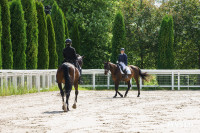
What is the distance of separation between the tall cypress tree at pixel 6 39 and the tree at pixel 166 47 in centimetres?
1397

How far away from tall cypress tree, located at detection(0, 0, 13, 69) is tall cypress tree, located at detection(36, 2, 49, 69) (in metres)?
5.51

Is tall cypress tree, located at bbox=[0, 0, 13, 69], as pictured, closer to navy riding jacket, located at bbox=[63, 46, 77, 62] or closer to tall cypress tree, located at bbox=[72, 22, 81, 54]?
navy riding jacket, located at bbox=[63, 46, 77, 62]

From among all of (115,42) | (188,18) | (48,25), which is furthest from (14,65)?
(188,18)

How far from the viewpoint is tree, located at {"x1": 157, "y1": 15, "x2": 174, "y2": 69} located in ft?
113

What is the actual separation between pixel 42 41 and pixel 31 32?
87.3 inches

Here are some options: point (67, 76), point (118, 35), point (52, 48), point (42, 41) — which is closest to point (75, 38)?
point (118, 35)

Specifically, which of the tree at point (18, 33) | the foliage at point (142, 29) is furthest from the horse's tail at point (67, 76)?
the foliage at point (142, 29)

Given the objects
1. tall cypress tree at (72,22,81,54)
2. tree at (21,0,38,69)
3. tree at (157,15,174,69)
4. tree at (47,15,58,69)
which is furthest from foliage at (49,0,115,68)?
tree at (21,0,38,69)

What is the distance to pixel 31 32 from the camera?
28172 mm

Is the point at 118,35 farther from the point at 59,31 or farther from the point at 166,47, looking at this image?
the point at 59,31

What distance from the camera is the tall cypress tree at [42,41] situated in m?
30.2

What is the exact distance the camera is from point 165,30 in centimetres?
3525

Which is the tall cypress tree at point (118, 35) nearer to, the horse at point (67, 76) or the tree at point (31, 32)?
the tree at point (31, 32)

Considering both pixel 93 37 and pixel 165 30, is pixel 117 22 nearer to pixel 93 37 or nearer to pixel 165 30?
pixel 165 30
